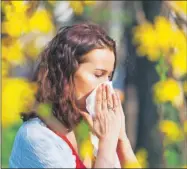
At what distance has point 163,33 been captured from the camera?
3.14 metres

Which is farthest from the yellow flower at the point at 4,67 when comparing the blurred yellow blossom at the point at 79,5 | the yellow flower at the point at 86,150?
the yellow flower at the point at 86,150

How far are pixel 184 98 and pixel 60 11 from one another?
84 cm

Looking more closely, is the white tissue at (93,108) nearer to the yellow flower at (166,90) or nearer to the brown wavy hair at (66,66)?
the brown wavy hair at (66,66)

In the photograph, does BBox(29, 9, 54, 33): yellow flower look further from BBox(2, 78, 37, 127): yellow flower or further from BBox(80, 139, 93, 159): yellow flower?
BBox(80, 139, 93, 159): yellow flower

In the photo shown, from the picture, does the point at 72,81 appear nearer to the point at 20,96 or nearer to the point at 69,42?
the point at 69,42

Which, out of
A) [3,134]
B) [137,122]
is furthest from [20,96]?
[137,122]

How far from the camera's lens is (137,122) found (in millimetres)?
3191

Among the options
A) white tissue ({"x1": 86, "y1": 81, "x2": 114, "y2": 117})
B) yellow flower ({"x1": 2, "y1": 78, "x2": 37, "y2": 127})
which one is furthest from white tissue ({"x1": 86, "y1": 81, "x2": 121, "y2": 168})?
yellow flower ({"x1": 2, "y1": 78, "x2": 37, "y2": 127})

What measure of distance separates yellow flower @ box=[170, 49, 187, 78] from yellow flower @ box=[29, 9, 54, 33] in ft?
2.33

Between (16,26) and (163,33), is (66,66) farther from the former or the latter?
(163,33)

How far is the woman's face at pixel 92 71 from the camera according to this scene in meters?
2.11

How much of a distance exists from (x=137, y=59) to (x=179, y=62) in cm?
25

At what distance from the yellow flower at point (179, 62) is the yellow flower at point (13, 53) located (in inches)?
32.7

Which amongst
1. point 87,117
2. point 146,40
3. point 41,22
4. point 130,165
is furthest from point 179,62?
point 87,117
